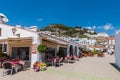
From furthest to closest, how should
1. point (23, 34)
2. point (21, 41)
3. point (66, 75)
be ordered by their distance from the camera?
point (23, 34) → point (21, 41) → point (66, 75)

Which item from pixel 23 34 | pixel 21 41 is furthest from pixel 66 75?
pixel 23 34

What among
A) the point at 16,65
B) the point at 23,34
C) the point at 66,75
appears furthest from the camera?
the point at 23,34

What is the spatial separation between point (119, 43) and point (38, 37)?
10.5 metres

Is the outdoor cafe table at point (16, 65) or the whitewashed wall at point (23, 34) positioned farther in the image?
the whitewashed wall at point (23, 34)

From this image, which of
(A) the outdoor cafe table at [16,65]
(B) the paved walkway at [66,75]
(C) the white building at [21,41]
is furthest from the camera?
(C) the white building at [21,41]

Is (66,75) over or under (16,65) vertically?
under

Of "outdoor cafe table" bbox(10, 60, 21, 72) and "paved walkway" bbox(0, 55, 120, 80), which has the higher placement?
"outdoor cafe table" bbox(10, 60, 21, 72)

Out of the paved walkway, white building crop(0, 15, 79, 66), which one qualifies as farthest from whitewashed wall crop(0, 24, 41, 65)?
the paved walkway

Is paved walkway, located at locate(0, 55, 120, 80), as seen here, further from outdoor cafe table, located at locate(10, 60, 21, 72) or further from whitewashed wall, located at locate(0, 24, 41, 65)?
whitewashed wall, located at locate(0, 24, 41, 65)

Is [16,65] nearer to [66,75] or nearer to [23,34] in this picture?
[66,75]

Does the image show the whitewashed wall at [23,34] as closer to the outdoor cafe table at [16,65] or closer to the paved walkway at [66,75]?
the paved walkway at [66,75]

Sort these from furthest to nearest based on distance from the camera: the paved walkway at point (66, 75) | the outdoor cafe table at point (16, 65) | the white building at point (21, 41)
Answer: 1. the white building at point (21, 41)
2. the outdoor cafe table at point (16, 65)
3. the paved walkway at point (66, 75)

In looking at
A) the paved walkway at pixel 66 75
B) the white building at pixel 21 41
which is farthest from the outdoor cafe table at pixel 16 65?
the white building at pixel 21 41

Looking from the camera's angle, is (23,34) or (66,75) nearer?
(66,75)
